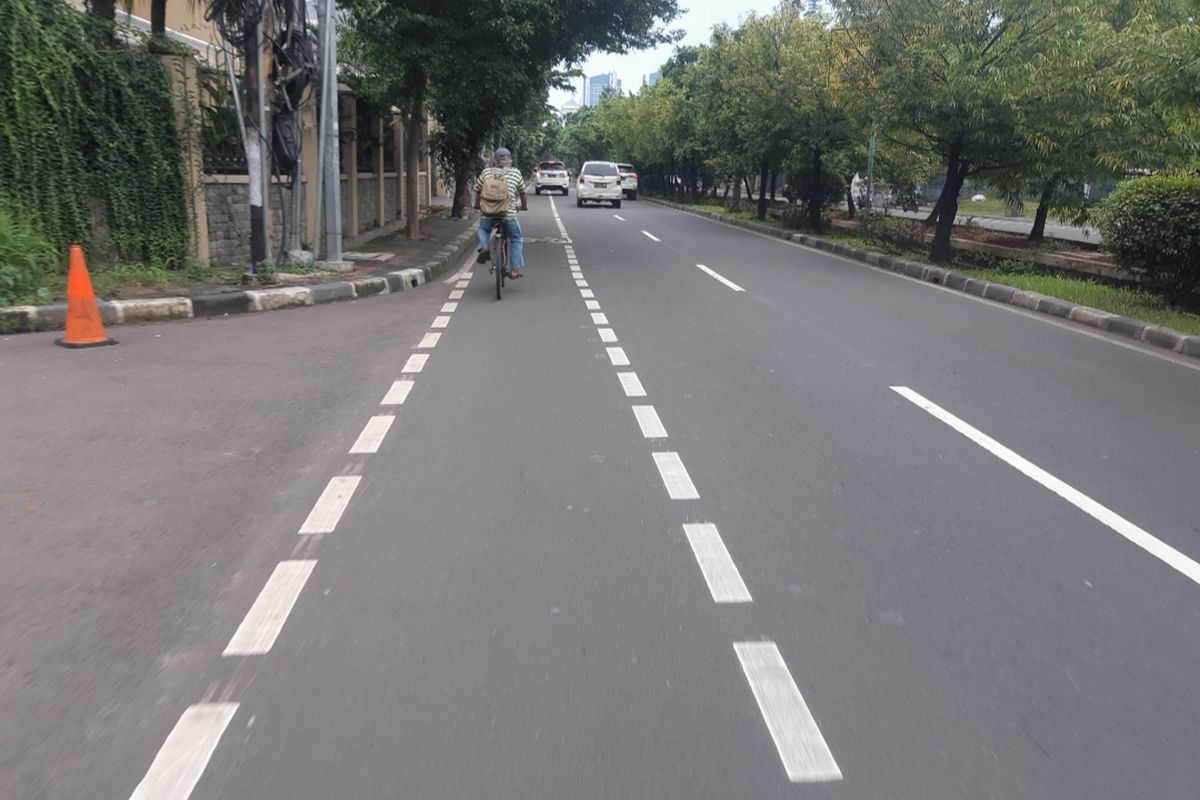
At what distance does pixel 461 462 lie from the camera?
6.02 m

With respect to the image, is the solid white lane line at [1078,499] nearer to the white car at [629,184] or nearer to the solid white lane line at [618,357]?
the solid white lane line at [618,357]

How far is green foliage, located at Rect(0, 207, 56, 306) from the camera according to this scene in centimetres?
1075

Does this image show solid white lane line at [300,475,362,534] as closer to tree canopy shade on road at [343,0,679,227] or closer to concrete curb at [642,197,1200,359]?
concrete curb at [642,197,1200,359]

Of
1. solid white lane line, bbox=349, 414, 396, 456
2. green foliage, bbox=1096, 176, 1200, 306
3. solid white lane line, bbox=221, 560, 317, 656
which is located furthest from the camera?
green foliage, bbox=1096, 176, 1200, 306

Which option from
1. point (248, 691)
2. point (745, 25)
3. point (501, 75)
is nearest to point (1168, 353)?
point (248, 691)

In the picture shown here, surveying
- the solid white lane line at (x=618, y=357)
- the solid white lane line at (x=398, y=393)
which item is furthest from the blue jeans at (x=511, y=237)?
the solid white lane line at (x=398, y=393)

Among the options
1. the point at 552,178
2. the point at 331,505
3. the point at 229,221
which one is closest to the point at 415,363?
the point at 331,505

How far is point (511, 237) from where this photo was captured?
45.4 feet

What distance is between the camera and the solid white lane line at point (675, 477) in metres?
5.50

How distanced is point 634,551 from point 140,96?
426 inches

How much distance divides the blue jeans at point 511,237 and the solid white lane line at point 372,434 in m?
6.90

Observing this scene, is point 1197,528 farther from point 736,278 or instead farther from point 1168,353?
point 736,278

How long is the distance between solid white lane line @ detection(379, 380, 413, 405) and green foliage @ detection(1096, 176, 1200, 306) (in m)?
9.65

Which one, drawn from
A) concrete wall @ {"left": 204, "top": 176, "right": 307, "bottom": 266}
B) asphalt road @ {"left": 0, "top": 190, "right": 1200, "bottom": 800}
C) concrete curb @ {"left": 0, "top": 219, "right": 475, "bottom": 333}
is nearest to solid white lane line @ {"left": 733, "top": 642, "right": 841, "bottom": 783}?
asphalt road @ {"left": 0, "top": 190, "right": 1200, "bottom": 800}
